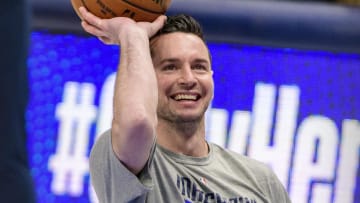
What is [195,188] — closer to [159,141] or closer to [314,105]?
[159,141]

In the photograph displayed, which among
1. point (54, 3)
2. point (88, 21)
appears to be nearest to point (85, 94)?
point (54, 3)

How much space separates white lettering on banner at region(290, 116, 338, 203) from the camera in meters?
3.80

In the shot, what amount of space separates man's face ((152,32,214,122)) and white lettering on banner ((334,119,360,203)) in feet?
4.31

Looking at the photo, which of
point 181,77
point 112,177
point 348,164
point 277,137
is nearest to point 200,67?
point 181,77

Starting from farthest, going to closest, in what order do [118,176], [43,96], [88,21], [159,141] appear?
1. [43,96]
2. [159,141]
3. [88,21]
4. [118,176]

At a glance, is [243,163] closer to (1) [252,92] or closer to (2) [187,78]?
(2) [187,78]

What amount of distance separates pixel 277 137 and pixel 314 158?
0.63 feet

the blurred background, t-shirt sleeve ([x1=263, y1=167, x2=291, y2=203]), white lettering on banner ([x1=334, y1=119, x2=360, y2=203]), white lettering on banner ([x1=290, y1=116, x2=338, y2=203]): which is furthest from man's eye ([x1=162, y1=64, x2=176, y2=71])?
white lettering on banner ([x1=334, y1=119, x2=360, y2=203])

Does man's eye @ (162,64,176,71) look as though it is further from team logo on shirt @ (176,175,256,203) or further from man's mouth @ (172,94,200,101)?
team logo on shirt @ (176,175,256,203)

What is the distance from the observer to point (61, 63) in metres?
3.80

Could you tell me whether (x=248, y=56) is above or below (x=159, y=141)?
above

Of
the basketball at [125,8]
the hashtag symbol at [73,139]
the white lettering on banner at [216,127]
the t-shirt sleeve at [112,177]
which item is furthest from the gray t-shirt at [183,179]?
the hashtag symbol at [73,139]

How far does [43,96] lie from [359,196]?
151 centimetres

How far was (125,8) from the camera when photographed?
250cm
